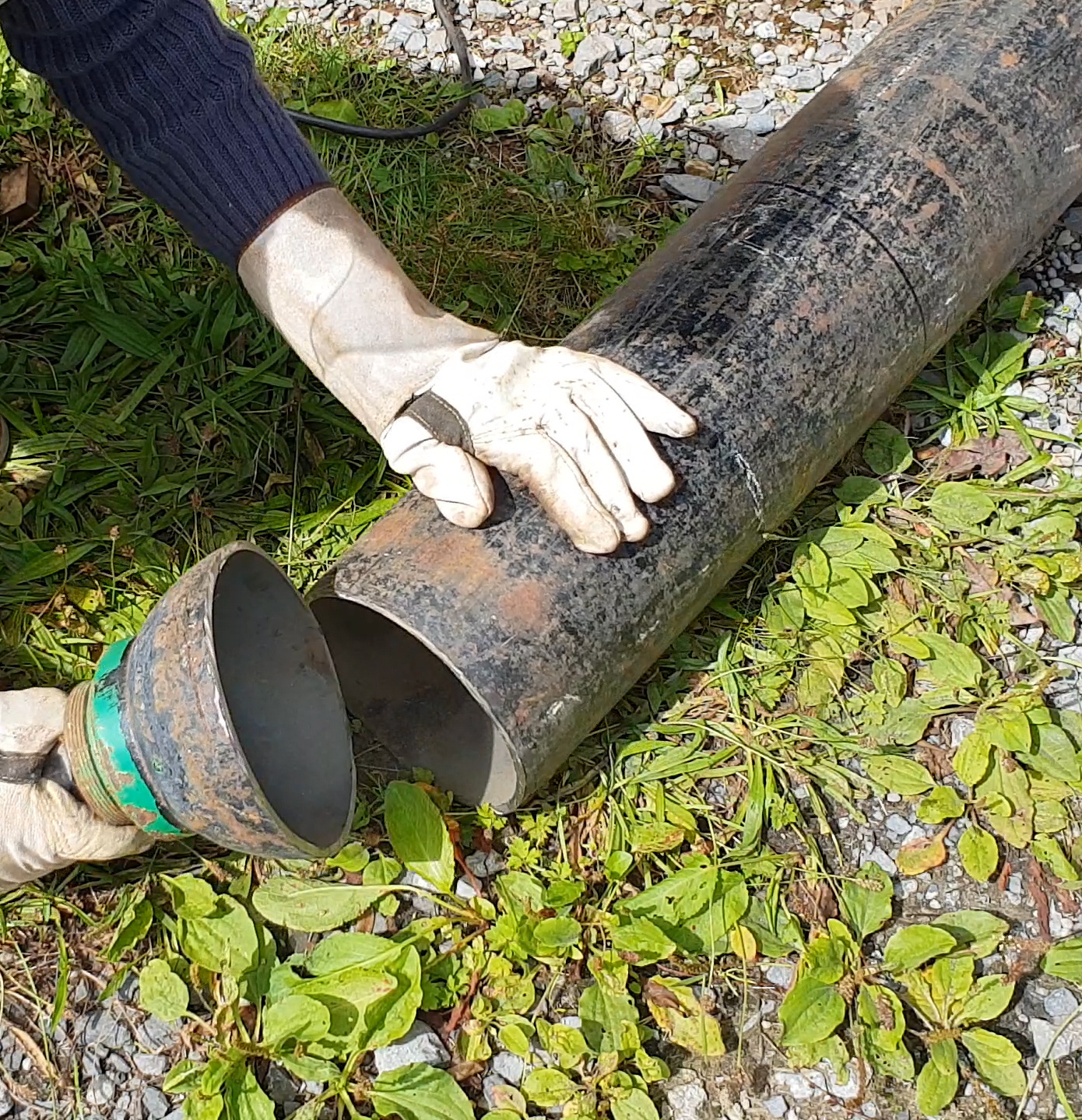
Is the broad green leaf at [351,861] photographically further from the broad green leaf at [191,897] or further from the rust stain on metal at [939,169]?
the rust stain on metal at [939,169]

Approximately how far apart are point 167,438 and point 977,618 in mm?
1728

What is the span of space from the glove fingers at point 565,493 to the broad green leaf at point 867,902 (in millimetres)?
746

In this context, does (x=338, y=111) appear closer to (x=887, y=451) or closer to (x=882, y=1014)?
(x=887, y=451)

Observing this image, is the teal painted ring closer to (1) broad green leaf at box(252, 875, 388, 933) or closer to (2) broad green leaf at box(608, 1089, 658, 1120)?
(1) broad green leaf at box(252, 875, 388, 933)

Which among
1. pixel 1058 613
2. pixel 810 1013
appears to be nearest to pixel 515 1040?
pixel 810 1013

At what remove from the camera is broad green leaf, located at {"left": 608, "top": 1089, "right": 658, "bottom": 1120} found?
1830 mm

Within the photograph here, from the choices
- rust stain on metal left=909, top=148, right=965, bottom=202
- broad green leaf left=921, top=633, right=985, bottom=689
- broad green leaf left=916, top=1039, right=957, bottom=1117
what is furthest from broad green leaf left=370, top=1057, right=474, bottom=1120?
rust stain on metal left=909, top=148, right=965, bottom=202

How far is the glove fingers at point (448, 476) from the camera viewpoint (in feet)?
6.08

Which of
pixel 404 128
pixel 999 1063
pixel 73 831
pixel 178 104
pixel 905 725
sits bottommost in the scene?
pixel 999 1063

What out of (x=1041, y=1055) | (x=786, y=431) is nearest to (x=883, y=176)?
(x=786, y=431)

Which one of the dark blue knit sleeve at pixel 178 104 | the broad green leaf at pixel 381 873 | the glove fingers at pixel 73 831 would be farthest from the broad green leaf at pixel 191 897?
the dark blue knit sleeve at pixel 178 104

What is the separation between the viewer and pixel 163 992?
1.92 meters

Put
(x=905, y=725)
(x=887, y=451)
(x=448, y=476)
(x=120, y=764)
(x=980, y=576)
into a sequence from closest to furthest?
1. (x=120, y=764)
2. (x=448, y=476)
3. (x=905, y=725)
4. (x=980, y=576)
5. (x=887, y=451)

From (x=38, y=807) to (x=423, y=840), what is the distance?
2.03ft
